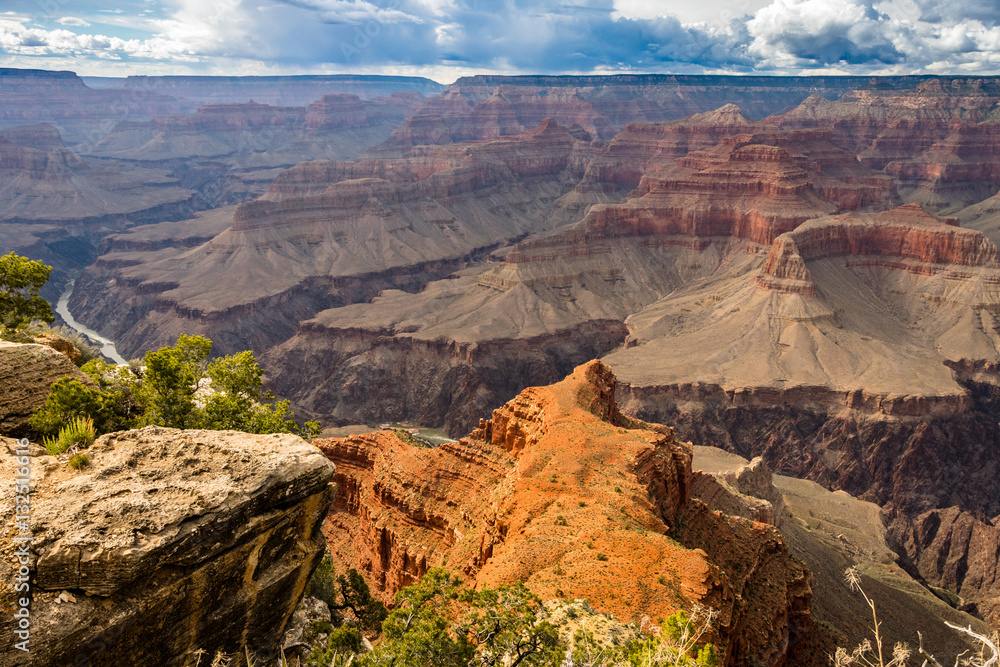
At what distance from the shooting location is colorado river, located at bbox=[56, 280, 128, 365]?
488 ft

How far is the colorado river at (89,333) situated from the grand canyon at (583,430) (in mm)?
1836

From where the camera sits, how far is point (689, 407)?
104125 millimetres

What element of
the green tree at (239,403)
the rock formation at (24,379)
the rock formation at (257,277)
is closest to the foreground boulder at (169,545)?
the rock formation at (24,379)

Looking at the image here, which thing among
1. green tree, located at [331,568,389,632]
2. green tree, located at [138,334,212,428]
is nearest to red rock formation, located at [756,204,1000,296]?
green tree, located at [331,568,389,632]

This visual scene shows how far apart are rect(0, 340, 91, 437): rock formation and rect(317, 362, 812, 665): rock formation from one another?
57.1 feet

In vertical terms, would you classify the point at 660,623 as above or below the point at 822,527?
above

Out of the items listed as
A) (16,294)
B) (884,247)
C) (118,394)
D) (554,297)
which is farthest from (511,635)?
(884,247)

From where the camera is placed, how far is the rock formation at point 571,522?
1035 inches

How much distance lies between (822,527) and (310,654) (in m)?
61.9

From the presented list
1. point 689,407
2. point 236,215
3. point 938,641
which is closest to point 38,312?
point 938,641

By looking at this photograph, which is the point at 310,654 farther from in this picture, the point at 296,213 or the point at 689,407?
the point at 296,213

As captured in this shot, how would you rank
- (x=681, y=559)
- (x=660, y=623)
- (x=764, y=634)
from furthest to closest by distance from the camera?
1. (x=764, y=634)
2. (x=681, y=559)
3. (x=660, y=623)

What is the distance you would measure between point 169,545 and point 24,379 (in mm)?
11519

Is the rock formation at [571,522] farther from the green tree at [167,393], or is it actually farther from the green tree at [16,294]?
the green tree at [16,294]
